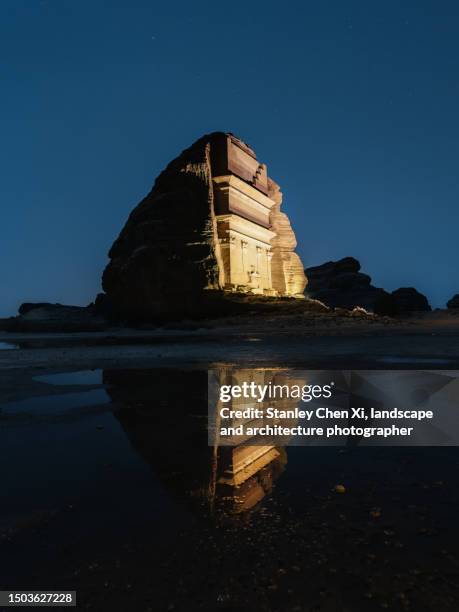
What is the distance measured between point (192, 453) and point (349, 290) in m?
67.0

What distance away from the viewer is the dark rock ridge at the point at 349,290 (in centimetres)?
5716

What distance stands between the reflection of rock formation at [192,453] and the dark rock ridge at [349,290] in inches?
2128

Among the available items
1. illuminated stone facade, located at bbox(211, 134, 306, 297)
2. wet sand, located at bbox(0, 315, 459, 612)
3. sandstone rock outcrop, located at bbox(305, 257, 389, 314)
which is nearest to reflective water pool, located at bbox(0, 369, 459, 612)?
wet sand, located at bbox(0, 315, 459, 612)

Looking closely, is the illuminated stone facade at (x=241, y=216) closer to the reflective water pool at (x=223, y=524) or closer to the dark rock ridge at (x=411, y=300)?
the dark rock ridge at (x=411, y=300)

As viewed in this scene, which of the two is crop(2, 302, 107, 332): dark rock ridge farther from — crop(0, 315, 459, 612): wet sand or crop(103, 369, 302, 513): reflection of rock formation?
crop(0, 315, 459, 612): wet sand

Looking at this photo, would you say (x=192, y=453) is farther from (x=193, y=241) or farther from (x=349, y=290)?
(x=349, y=290)

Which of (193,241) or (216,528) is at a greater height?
(193,241)

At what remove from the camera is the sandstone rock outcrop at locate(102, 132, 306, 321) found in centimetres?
2752

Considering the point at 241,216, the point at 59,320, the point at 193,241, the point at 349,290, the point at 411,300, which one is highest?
the point at 241,216

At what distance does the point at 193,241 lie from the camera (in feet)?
92.4

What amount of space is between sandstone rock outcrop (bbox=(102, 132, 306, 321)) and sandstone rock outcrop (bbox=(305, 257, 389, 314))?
32.4 meters

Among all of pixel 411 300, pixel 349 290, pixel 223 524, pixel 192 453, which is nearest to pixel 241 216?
pixel 192 453

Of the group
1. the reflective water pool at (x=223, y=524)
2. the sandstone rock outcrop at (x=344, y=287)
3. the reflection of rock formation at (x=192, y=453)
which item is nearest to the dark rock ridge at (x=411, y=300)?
the sandstone rock outcrop at (x=344, y=287)

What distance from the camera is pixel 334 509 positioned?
1.78 m
